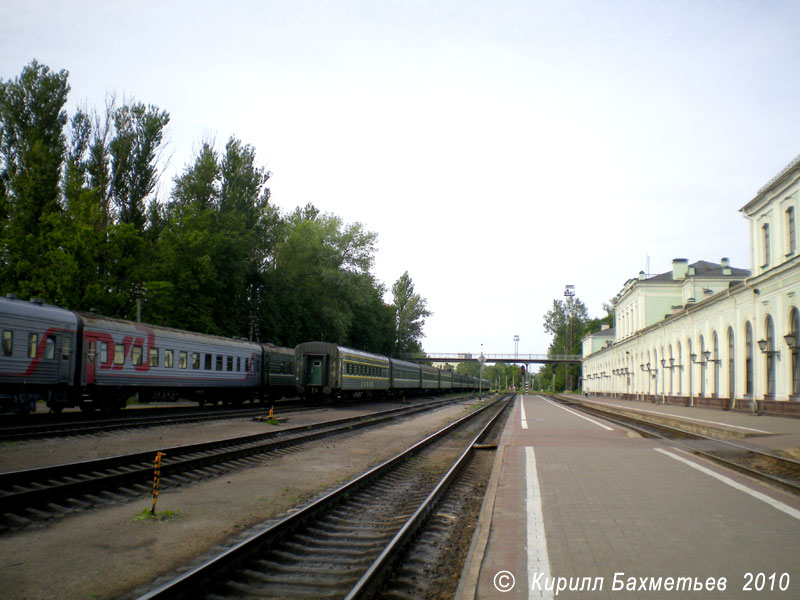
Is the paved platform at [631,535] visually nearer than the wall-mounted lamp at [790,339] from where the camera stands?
Yes

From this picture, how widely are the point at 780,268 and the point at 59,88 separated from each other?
135 feet

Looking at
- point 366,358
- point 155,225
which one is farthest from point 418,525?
point 155,225

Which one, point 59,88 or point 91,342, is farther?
point 59,88

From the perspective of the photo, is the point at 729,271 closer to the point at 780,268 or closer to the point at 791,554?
the point at 780,268

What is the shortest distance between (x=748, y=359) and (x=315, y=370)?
2227cm

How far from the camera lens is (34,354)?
1694 centimetres

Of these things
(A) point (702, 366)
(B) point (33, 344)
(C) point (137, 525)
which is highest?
(B) point (33, 344)

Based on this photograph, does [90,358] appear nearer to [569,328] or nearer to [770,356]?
[770,356]

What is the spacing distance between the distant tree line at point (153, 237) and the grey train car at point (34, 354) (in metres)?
12.0

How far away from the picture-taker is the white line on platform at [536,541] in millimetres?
4884

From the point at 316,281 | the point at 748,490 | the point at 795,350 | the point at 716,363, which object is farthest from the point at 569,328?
the point at 748,490

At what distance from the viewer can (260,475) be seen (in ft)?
34.7

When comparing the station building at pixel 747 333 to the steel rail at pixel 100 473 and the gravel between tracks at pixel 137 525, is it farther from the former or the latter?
the steel rail at pixel 100 473

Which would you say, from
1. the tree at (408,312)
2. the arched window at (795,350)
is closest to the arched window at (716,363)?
the arched window at (795,350)
